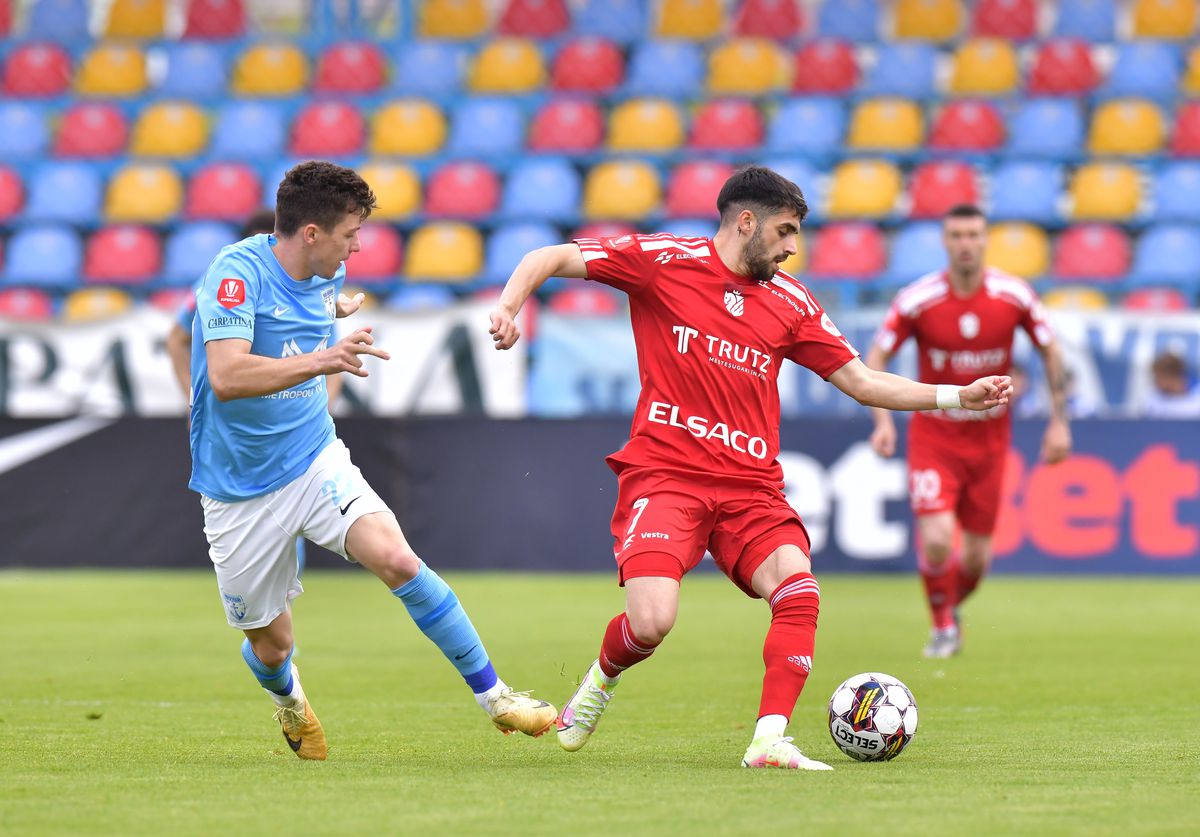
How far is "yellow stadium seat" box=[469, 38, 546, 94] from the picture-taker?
2258 centimetres

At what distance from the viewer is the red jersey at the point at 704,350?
7078 millimetres

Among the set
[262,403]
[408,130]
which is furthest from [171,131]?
[262,403]

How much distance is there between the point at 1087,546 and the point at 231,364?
1128 cm

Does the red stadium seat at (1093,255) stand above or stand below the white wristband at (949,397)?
below

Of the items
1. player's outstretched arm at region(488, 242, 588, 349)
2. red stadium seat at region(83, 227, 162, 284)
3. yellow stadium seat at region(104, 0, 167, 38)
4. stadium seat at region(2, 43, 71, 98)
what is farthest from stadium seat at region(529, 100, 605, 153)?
player's outstretched arm at region(488, 242, 588, 349)

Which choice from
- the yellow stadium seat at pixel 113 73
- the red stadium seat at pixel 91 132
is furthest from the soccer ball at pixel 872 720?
the yellow stadium seat at pixel 113 73

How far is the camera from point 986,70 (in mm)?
21719

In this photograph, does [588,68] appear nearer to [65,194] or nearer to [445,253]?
[445,253]

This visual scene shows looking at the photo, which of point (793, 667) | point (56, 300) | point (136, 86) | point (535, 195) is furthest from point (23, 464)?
point (793, 667)

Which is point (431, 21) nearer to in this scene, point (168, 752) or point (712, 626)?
point (712, 626)

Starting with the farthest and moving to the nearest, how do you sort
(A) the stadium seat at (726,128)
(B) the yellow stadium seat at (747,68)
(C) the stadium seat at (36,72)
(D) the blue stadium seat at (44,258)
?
(C) the stadium seat at (36,72) → (B) the yellow stadium seat at (747,68) → (A) the stadium seat at (726,128) → (D) the blue stadium seat at (44,258)

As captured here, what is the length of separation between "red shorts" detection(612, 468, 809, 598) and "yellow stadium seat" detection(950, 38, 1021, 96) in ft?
51.3

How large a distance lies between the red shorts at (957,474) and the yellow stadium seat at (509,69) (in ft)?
39.6

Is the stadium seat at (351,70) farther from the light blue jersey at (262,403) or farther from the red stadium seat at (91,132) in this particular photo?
the light blue jersey at (262,403)
